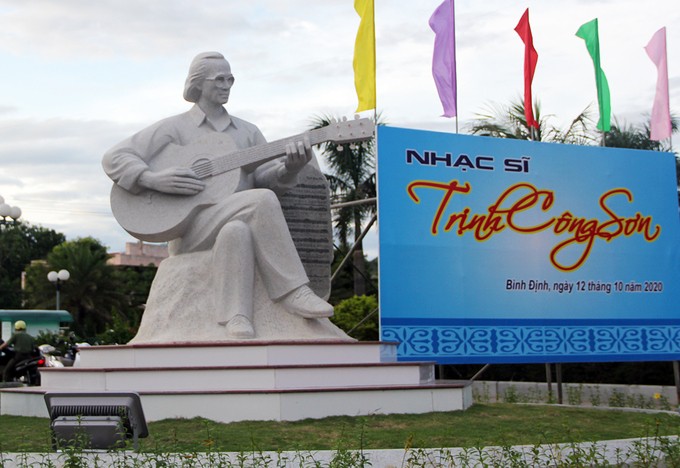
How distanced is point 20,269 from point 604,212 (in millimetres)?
34726

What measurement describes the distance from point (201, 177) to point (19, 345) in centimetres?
545

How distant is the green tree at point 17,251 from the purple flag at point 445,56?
2725 cm

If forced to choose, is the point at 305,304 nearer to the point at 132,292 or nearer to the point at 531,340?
the point at 531,340

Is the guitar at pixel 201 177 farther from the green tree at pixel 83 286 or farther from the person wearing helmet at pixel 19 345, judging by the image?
the green tree at pixel 83 286

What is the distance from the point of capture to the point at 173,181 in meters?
8.75

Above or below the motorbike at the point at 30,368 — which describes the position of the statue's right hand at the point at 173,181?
above

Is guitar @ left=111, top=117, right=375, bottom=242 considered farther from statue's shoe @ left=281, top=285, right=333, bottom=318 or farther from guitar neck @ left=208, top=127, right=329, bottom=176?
statue's shoe @ left=281, top=285, right=333, bottom=318

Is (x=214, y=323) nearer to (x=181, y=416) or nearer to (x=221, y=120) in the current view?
(x=181, y=416)

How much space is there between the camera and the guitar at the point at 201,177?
868cm

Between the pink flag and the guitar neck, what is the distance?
348 inches

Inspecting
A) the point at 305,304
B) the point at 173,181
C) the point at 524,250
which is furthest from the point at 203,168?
the point at 524,250

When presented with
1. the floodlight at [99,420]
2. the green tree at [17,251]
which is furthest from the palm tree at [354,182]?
the green tree at [17,251]

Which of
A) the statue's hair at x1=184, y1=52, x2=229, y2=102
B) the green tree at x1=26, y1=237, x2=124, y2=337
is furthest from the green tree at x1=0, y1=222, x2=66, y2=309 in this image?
the statue's hair at x1=184, y1=52, x2=229, y2=102

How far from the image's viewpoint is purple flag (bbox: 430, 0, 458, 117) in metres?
14.8
